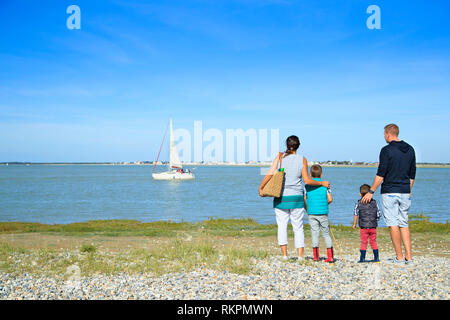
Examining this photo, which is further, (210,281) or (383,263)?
(383,263)

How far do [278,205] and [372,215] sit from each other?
1987 mm

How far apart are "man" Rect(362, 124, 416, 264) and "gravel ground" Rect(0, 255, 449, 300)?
3.32 feet

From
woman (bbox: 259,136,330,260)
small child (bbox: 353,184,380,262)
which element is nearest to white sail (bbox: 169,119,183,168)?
small child (bbox: 353,184,380,262)

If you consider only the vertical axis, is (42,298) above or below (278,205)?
below

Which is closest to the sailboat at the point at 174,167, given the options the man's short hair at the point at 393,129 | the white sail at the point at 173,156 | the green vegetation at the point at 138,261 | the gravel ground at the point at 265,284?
the white sail at the point at 173,156

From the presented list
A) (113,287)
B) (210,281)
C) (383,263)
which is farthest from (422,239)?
(113,287)

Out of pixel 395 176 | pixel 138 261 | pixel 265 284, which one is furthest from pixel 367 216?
pixel 138 261

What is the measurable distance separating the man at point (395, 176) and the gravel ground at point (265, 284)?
1.01 meters

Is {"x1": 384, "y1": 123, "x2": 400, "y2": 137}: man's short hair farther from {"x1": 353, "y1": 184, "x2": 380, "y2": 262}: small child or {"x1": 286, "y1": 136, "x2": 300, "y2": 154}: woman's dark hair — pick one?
{"x1": 286, "y1": 136, "x2": 300, "y2": 154}: woman's dark hair

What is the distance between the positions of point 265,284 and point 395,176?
3147 millimetres

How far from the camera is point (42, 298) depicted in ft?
18.9

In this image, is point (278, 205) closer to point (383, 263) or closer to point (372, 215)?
point (372, 215)

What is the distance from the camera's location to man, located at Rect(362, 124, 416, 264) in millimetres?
6992

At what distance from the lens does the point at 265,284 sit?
615 cm
